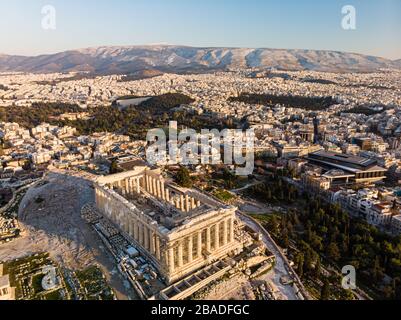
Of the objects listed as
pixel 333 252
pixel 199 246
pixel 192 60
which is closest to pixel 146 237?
pixel 199 246

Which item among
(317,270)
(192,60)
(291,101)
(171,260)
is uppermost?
(192,60)

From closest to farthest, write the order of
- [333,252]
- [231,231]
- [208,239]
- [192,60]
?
1. [208,239]
2. [231,231]
3. [333,252]
4. [192,60]

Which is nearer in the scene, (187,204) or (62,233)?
(62,233)

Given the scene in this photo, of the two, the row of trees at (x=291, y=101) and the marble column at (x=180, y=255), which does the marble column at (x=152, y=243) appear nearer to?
the marble column at (x=180, y=255)

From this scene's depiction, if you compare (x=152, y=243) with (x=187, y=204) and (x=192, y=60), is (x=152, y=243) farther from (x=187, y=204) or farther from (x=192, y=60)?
(x=192, y=60)

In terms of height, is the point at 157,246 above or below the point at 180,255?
above

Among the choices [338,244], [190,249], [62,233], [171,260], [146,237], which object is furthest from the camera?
[62,233]

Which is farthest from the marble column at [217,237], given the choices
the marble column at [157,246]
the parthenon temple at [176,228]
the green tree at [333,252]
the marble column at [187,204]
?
the green tree at [333,252]
